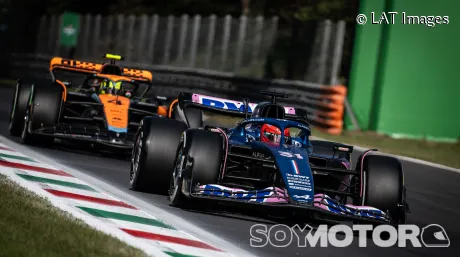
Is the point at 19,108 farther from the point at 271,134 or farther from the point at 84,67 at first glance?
the point at 271,134

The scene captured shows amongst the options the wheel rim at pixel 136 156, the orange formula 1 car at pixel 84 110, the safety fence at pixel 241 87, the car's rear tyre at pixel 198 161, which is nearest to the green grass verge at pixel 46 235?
the car's rear tyre at pixel 198 161

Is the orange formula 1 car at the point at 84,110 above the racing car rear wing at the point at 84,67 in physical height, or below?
below

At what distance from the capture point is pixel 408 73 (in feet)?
84.1

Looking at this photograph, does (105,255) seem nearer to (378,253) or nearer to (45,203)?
(45,203)

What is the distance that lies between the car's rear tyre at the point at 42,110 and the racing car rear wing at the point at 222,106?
3.15 meters

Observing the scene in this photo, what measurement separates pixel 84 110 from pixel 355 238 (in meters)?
7.18

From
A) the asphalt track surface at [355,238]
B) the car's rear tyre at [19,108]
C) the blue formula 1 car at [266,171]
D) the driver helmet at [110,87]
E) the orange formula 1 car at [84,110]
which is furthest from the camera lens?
the driver helmet at [110,87]

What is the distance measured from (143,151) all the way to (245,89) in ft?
54.3

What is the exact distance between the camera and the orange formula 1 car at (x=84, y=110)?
51.8ft

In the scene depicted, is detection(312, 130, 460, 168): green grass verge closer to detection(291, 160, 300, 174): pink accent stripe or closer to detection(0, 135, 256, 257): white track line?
detection(0, 135, 256, 257): white track line

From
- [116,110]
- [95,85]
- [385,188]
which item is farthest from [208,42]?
[385,188]

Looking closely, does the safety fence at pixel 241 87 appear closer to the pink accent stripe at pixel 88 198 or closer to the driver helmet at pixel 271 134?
the driver helmet at pixel 271 134

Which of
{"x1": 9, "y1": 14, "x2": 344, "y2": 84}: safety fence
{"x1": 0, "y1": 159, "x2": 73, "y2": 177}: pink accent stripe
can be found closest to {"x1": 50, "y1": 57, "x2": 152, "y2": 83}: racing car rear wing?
{"x1": 0, "y1": 159, "x2": 73, "y2": 177}: pink accent stripe

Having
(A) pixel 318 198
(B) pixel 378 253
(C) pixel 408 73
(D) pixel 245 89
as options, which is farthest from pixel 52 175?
(D) pixel 245 89
